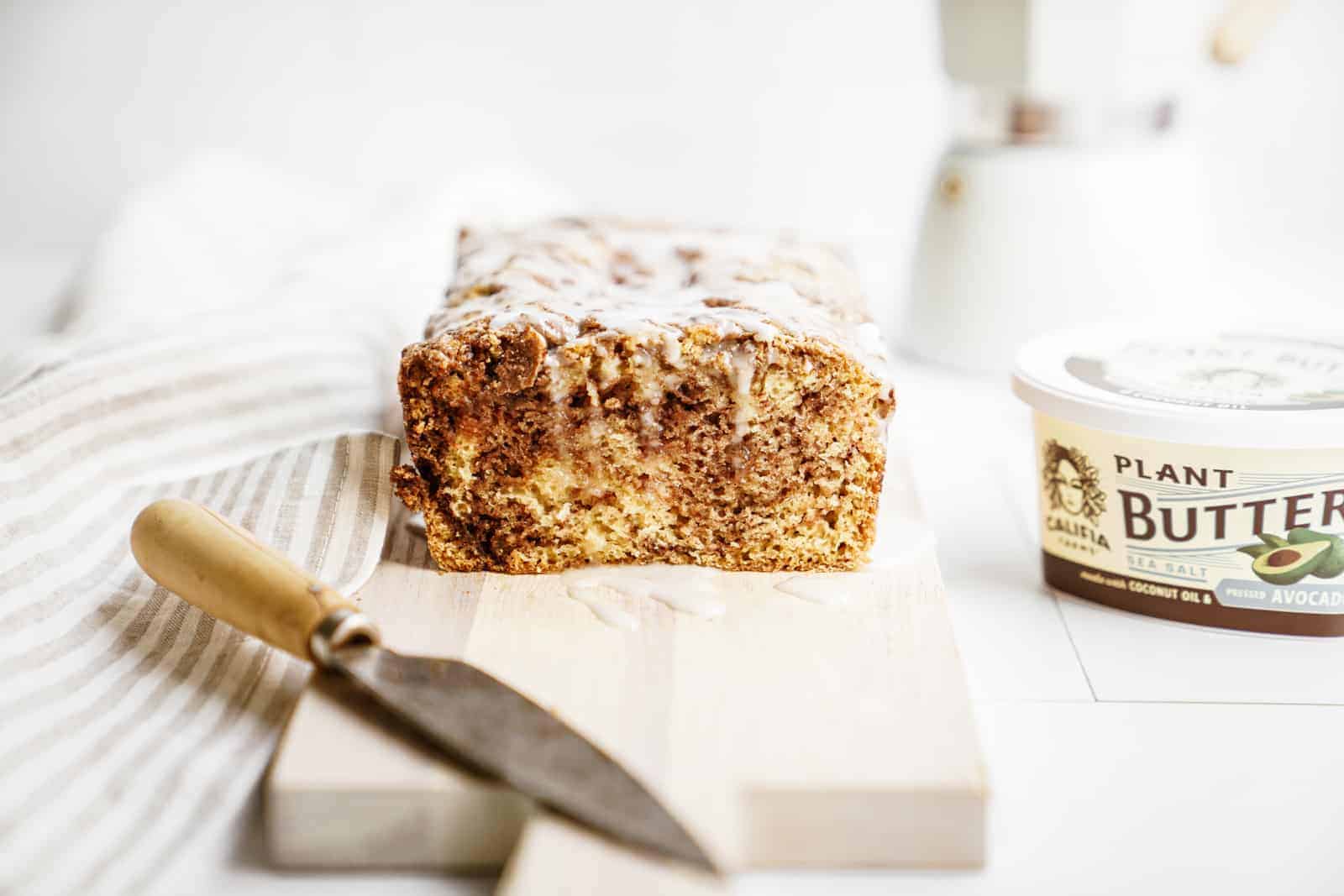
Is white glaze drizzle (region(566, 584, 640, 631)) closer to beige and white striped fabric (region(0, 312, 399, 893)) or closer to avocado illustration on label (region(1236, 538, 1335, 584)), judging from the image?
beige and white striped fabric (region(0, 312, 399, 893))

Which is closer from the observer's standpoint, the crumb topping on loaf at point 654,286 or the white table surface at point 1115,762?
the white table surface at point 1115,762

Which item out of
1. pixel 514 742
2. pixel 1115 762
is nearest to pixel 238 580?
pixel 514 742

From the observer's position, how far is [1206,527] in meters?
1.17

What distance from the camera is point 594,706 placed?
39.7 inches

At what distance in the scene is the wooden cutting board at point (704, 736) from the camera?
0.89m

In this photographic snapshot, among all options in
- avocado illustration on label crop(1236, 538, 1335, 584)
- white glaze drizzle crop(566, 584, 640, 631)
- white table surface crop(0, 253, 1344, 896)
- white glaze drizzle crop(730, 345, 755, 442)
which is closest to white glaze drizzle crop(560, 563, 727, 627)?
white glaze drizzle crop(566, 584, 640, 631)

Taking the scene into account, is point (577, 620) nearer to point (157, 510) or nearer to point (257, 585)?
point (257, 585)

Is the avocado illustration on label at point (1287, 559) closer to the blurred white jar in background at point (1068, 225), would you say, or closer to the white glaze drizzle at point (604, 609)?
the white glaze drizzle at point (604, 609)

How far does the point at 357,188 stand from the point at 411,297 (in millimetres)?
789

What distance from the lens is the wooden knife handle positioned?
3.34 ft

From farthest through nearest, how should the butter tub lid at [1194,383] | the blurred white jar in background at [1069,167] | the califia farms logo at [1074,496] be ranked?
the blurred white jar in background at [1069,167]
the califia farms logo at [1074,496]
the butter tub lid at [1194,383]

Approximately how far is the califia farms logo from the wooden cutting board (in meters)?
0.16

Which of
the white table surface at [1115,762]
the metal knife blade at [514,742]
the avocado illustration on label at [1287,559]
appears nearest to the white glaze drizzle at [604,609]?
the metal knife blade at [514,742]

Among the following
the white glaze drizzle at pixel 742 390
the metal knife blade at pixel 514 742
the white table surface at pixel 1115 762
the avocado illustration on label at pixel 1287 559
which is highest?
the white glaze drizzle at pixel 742 390
